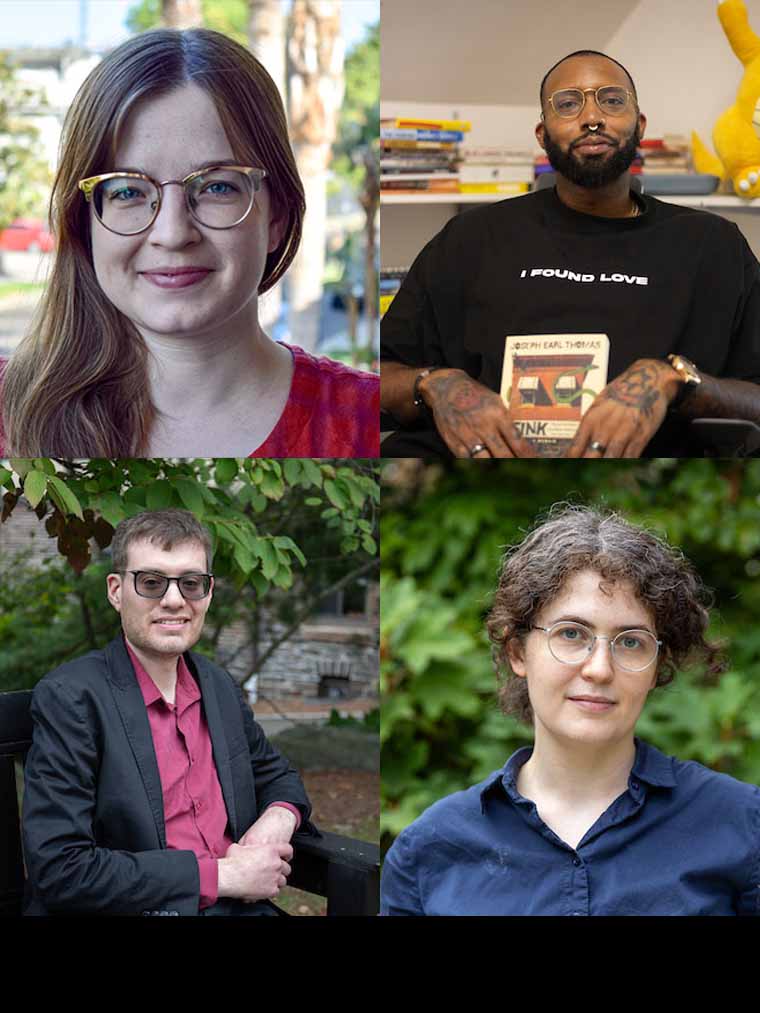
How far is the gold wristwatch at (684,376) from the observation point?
8.68 feet

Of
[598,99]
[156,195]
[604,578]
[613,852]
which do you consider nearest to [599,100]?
[598,99]

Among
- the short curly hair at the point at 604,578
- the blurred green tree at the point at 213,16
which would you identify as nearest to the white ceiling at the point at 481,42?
the blurred green tree at the point at 213,16

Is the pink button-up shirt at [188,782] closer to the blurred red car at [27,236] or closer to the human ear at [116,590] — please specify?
the human ear at [116,590]

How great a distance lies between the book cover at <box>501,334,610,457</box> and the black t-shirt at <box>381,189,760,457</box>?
0.9 inches

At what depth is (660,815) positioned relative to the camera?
7.45 feet

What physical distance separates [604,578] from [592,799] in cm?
42


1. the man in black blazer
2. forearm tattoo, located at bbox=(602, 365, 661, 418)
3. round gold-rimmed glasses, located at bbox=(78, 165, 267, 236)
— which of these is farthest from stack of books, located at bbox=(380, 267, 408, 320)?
the man in black blazer

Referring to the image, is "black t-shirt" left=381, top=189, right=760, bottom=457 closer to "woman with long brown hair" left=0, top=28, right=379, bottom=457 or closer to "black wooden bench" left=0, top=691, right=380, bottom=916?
"woman with long brown hair" left=0, top=28, right=379, bottom=457

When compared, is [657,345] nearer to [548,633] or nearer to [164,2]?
[548,633]

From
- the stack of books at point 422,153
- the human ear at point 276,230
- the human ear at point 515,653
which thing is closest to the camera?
the human ear at point 515,653

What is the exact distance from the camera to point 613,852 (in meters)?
2.29

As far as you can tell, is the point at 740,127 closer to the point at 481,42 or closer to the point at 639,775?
the point at 481,42

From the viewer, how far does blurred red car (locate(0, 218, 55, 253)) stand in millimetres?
A: 2682

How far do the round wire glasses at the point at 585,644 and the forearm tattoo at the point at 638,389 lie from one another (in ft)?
1.83
